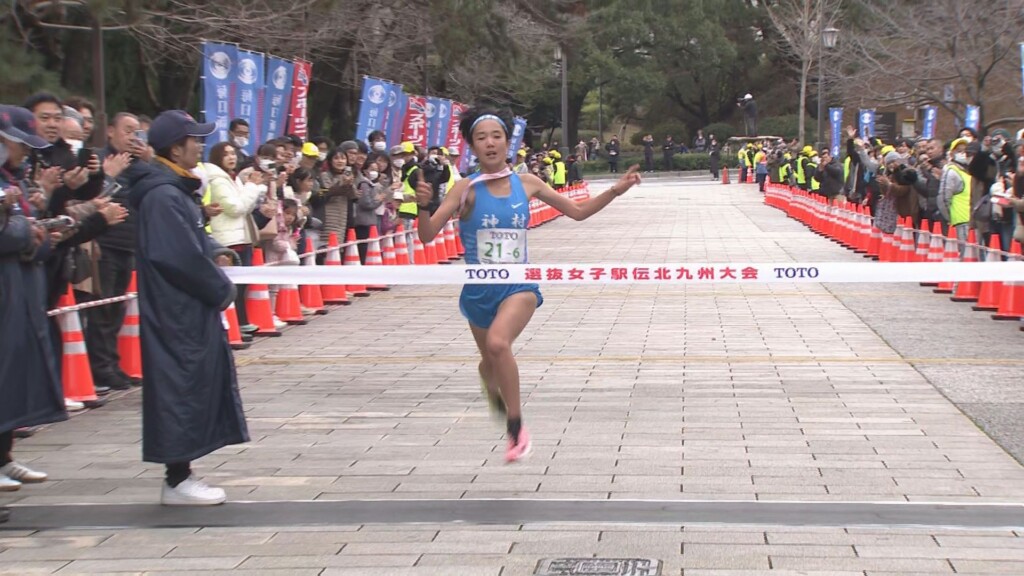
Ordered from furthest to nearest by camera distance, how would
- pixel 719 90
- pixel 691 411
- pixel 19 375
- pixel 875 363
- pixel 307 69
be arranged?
pixel 719 90 → pixel 307 69 → pixel 875 363 → pixel 691 411 → pixel 19 375

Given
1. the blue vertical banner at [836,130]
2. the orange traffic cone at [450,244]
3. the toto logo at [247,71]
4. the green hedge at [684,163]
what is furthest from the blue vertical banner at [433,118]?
the green hedge at [684,163]

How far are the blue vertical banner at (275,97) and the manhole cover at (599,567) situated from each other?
12873mm

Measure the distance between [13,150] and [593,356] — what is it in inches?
215

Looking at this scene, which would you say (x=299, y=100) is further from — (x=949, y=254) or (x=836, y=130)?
(x=836, y=130)

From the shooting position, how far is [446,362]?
1091 cm

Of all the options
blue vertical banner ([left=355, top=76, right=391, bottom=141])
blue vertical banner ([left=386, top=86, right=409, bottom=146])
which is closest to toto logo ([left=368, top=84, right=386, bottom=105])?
blue vertical banner ([left=355, top=76, right=391, bottom=141])

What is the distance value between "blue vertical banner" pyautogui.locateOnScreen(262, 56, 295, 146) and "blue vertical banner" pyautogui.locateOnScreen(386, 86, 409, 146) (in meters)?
4.97

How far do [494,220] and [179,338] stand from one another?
1824 millimetres

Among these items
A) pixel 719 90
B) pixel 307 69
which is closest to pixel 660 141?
pixel 719 90

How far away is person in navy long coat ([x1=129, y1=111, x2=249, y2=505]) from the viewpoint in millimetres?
6176

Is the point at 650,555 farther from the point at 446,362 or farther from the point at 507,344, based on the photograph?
the point at 446,362

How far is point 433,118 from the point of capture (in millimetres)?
27641

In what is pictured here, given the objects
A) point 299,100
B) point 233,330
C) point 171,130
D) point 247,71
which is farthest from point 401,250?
point 171,130

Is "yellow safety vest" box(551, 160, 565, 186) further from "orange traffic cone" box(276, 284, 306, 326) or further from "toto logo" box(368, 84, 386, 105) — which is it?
"orange traffic cone" box(276, 284, 306, 326)
